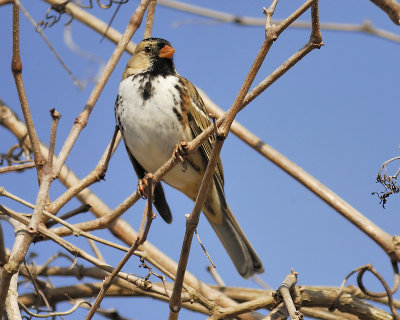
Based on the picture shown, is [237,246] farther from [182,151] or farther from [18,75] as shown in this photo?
[18,75]

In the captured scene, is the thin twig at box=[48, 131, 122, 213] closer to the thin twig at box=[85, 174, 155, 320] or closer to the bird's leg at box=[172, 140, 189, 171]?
the bird's leg at box=[172, 140, 189, 171]

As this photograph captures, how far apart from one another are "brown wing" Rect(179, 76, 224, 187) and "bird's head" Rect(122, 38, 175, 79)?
0.23m

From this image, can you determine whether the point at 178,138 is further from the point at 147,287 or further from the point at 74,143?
the point at 147,287

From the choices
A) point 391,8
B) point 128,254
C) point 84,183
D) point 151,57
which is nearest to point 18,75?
point 84,183

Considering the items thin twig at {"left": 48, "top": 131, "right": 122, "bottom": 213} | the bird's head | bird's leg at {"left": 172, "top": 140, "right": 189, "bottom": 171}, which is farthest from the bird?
bird's leg at {"left": 172, "top": 140, "right": 189, "bottom": 171}

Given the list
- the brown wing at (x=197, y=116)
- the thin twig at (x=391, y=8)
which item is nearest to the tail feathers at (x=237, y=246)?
the brown wing at (x=197, y=116)

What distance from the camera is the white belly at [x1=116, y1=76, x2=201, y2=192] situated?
3342 mm

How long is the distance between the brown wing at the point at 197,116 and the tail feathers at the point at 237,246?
244 mm

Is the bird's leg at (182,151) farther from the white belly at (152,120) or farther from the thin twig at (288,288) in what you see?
the white belly at (152,120)

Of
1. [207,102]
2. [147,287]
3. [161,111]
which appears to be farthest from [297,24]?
[147,287]

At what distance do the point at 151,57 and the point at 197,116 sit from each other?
0.61 metres

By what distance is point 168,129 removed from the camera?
3354 mm

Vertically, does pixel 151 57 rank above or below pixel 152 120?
above

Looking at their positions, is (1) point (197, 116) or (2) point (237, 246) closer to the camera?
(1) point (197, 116)
